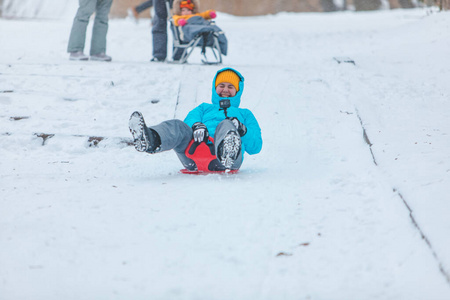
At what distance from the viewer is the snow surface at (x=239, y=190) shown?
80.1 inches

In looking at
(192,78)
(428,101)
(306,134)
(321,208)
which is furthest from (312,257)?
(192,78)

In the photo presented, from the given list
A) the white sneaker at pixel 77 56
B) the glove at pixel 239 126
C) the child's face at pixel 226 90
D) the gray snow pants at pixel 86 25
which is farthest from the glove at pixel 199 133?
the gray snow pants at pixel 86 25

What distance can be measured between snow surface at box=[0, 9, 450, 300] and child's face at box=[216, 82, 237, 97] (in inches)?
23.3

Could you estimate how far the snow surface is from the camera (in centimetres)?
204

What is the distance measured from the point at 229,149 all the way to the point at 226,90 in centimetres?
88

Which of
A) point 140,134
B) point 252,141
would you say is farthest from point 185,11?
point 140,134

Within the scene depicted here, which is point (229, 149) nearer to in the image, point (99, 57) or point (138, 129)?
point (138, 129)

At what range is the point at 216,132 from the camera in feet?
11.5

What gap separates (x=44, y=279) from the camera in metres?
1.98

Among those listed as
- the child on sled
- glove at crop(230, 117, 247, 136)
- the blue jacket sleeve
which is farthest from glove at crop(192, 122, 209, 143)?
the blue jacket sleeve

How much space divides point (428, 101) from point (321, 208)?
2.86 meters

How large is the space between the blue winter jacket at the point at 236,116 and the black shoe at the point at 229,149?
0.45 m

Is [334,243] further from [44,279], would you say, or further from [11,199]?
[11,199]

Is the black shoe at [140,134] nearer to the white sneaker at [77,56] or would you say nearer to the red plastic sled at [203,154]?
the red plastic sled at [203,154]
